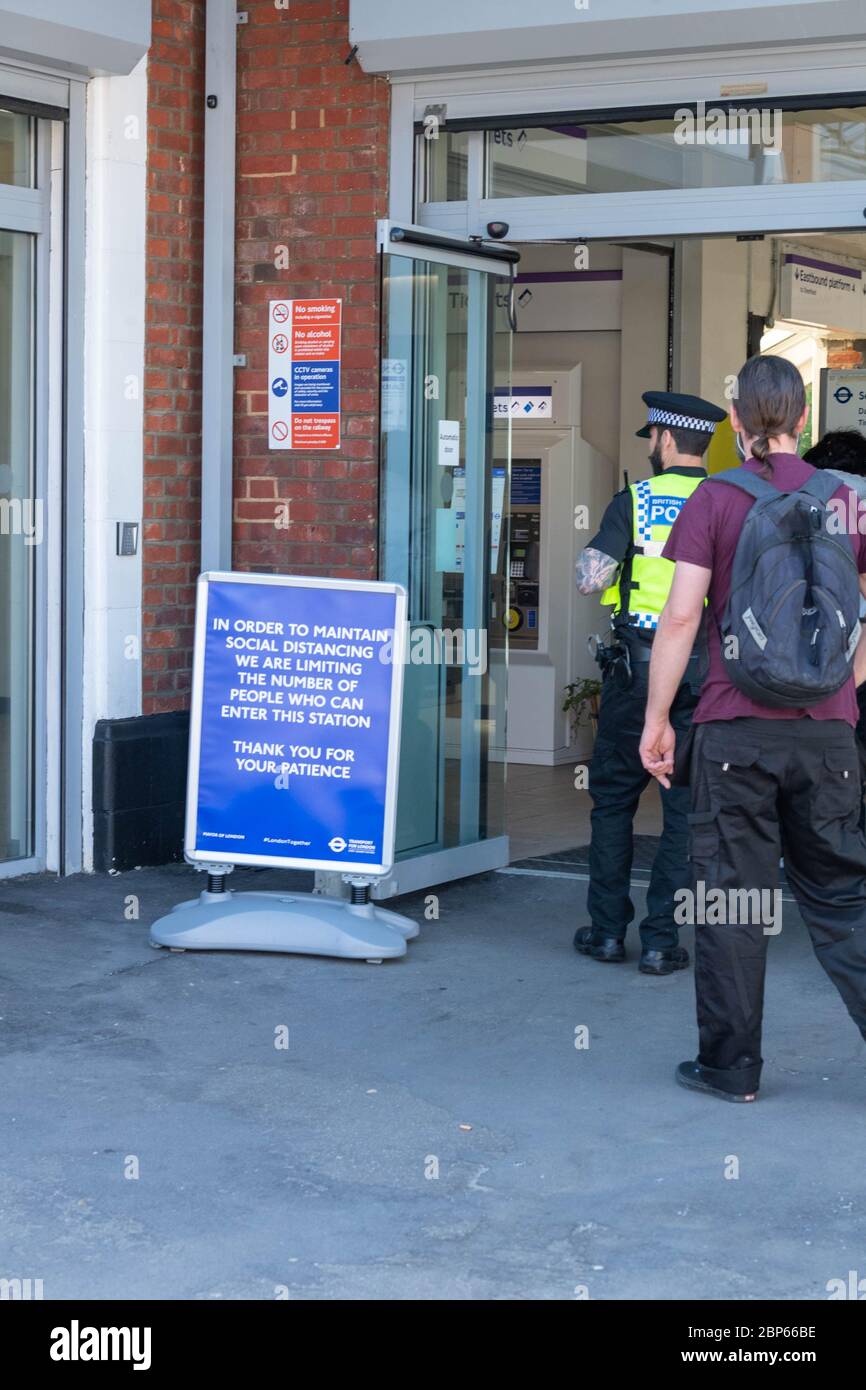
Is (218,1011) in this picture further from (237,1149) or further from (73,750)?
(73,750)

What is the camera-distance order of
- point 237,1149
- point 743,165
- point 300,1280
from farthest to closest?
1. point 743,165
2. point 237,1149
3. point 300,1280

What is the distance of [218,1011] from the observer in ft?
18.5

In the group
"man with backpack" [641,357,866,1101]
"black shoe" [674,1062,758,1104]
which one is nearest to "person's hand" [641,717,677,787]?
"man with backpack" [641,357,866,1101]

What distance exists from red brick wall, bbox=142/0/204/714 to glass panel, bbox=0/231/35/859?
19.0 inches

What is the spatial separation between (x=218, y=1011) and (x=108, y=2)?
12.6ft

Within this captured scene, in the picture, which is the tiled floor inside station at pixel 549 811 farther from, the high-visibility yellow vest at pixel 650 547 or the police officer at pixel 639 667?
the high-visibility yellow vest at pixel 650 547

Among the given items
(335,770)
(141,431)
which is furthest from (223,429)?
(335,770)

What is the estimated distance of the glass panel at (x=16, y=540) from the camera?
24.0 ft

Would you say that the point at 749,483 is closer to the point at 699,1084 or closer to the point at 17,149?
the point at 699,1084

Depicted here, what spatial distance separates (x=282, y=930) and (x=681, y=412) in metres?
2.18

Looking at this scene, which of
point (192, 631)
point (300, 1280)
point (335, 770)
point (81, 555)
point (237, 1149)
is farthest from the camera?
point (192, 631)

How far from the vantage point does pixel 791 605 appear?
446cm

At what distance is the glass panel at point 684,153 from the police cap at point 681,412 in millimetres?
1179

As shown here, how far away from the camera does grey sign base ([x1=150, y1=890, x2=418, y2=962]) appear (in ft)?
20.4
